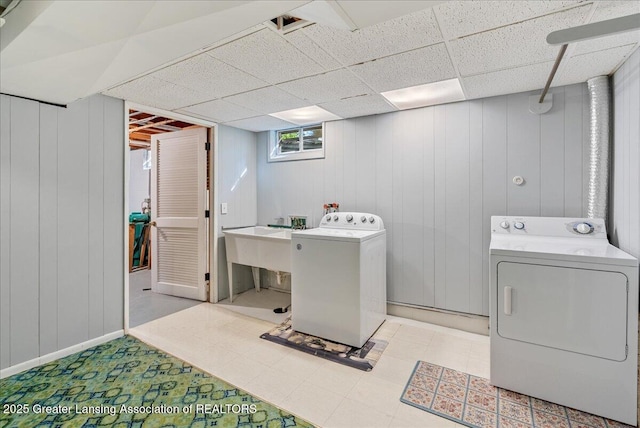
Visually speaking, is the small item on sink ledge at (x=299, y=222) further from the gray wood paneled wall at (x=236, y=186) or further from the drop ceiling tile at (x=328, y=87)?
the drop ceiling tile at (x=328, y=87)

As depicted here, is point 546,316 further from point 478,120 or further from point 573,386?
point 478,120

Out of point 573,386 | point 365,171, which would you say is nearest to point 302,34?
point 365,171

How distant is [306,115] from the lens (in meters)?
3.31

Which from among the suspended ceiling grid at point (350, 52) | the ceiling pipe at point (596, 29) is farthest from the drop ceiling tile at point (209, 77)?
the ceiling pipe at point (596, 29)

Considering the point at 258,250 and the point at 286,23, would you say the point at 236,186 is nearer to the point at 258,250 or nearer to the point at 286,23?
the point at 258,250

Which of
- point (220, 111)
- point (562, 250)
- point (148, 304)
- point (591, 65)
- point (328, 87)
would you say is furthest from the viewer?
point (148, 304)

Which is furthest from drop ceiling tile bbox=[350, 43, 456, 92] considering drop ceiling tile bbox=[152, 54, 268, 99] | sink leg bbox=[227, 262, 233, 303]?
sink leg bbox=[227, 262, 233, 303]

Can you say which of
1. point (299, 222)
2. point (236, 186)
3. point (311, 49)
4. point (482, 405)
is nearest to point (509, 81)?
point (311, 49)

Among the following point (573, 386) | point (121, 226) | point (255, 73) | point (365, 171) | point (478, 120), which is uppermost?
point (255, 73)

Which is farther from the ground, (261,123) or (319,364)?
(261,123)

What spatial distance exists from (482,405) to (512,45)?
222 cm

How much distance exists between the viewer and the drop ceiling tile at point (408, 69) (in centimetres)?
190

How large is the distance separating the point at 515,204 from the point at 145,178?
7015mm

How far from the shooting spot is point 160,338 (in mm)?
2676
